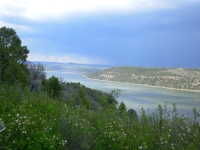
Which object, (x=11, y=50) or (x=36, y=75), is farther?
(x=36, y=75)

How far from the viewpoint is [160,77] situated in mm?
96125

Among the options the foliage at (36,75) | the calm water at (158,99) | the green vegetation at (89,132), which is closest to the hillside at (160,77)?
the calm water at (158,99)

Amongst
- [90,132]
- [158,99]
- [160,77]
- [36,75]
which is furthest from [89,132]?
[160,77]

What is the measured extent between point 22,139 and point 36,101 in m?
2.96

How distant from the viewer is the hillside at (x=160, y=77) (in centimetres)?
8469

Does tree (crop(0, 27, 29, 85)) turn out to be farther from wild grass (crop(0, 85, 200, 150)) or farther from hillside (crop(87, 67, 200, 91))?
hillside (crop(87, 67, 200, 91))

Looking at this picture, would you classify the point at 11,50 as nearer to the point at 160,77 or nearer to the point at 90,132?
the point at 90,132

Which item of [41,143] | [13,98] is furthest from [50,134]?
[13,98]

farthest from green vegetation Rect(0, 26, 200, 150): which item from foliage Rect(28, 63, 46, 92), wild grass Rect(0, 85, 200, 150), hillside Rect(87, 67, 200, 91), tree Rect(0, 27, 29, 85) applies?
hillside Rect(87, 67, 200, 91)

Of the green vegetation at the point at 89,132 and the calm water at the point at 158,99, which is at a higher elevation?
the green vegetation at the point at 89,132

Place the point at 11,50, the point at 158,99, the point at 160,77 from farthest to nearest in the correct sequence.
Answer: the point at 160,77 < the point at 158,99 < the point at 11,50

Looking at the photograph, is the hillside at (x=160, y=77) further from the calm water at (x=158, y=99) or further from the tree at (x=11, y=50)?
the tree at (x=11, y=50)

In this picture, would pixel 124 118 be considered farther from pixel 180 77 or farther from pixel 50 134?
pixel 180 77

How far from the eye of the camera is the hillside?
84.7m
